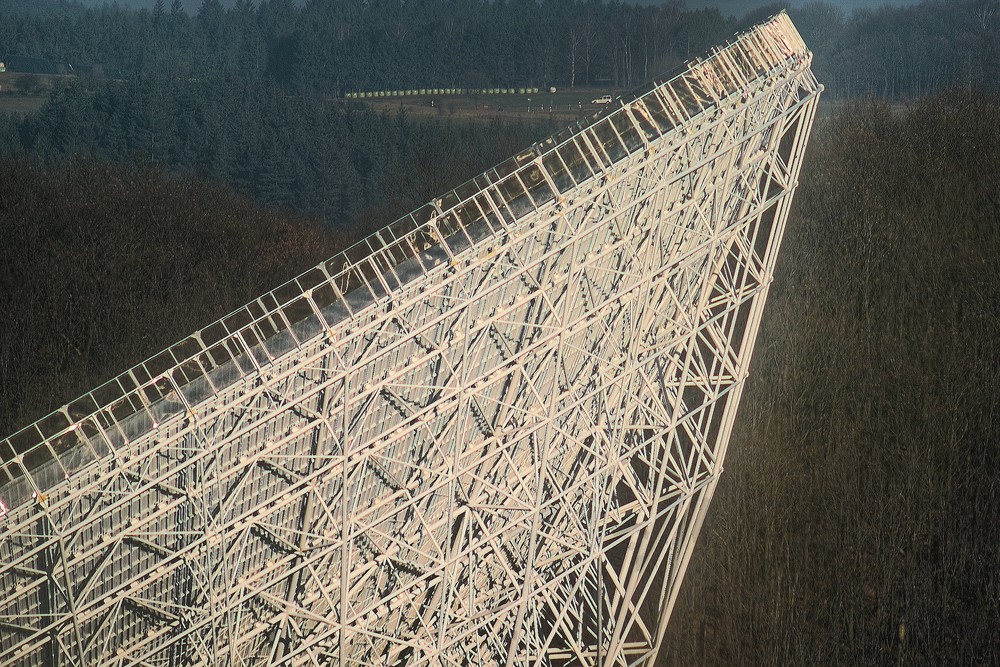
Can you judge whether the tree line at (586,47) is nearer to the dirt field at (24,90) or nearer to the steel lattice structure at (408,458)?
the dirt field at (24,90)

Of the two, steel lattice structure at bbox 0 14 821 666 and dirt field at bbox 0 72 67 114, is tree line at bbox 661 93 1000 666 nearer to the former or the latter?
steel lattice structure at bbox 0 14 821 666

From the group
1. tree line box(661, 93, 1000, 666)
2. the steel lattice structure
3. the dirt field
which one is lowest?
tree line box(661, 93, 1000, 666)

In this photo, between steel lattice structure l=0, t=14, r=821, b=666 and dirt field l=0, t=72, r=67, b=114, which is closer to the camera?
steel lattice structure l=0, t=14, r=821, b=666

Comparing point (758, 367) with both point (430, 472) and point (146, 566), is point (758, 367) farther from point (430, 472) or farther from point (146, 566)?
point (146, 566)

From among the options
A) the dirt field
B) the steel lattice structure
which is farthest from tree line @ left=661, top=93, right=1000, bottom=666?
the dirt field

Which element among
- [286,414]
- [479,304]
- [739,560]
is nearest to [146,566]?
[286,414]

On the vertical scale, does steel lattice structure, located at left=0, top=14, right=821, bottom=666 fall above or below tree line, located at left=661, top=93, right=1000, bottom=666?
above

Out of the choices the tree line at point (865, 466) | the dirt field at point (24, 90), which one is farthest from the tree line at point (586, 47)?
the dirt field at point (24, 90)
